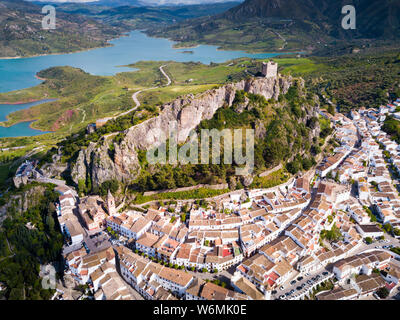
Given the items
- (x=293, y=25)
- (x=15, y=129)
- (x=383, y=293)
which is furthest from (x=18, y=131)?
(x=293, y=25)

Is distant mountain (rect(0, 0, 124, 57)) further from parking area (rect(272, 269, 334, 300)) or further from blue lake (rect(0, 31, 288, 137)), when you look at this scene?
parking area (rect(272, 269, 334, 300))

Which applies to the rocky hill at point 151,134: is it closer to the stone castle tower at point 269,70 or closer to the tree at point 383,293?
the stone castle tower at point 269,70

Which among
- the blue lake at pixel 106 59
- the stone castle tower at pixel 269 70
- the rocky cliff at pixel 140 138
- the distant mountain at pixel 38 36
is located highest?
the distant mountain at pixel 38 36

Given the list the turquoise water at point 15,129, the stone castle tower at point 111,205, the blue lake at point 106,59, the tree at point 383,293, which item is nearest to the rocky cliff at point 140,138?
the stone castle tower at point 111,205

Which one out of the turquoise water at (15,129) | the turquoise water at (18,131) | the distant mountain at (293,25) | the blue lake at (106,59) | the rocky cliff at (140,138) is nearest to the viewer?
the rocky cliff at (140,138)

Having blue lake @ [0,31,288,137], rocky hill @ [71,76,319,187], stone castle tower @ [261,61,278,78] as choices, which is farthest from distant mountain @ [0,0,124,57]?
stone castle tower @ [261,61,278,78]

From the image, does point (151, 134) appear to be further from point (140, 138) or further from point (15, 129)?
point (15, 129)

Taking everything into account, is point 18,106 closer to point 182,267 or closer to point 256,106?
point 256,106
